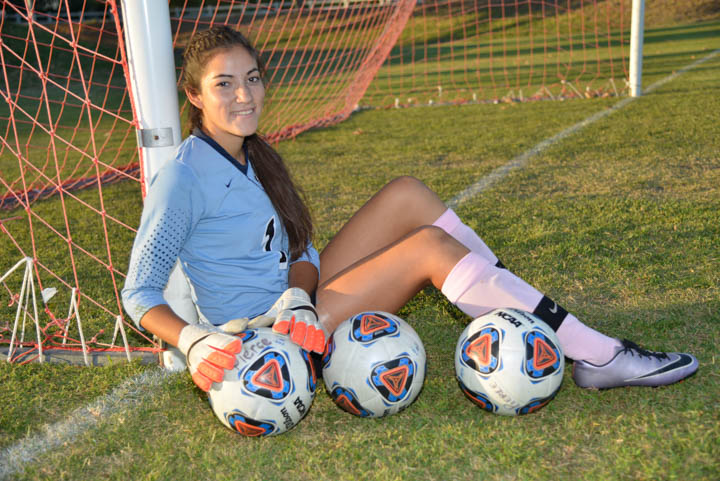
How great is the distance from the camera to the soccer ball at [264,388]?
2162mm

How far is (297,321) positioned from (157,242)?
0.48 m

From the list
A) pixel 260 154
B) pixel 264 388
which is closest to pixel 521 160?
pixel 260 154

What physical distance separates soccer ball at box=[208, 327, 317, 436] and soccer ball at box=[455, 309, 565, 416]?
1.74 feet

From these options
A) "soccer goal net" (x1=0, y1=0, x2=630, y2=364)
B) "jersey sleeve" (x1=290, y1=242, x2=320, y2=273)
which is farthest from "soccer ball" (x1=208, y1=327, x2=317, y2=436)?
"soccer goal net" (x1=0, y1=0, x2=630, y2=364)

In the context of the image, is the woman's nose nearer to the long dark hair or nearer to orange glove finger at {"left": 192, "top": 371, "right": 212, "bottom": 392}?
the long dark hair

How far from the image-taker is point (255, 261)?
247 cm

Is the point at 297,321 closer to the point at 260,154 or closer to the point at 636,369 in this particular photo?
the point at 260,154

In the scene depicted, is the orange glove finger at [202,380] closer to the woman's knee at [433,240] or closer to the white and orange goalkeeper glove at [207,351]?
the white and orange goalkeeper glove at [207,351]

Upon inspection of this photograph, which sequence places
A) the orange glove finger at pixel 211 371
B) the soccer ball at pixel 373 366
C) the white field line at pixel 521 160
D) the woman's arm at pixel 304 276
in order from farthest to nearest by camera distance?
the white field line at pixel 521 160 < the woman's arm at pixel 304 276 < the soccer ball at pixel 373 366 < the orange glove finger at pixel 211 371

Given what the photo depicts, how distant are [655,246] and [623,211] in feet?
2.27

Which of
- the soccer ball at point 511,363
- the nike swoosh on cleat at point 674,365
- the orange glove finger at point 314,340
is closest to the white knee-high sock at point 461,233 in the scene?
the soccer ball at point 511,363

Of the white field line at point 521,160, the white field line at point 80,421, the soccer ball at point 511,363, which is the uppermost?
the soccer ball at point 511,363

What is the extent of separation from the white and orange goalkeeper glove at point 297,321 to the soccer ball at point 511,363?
0.49 metres

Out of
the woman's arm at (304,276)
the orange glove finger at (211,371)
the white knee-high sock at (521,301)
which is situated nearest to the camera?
the orange glove finger at (211,371)
